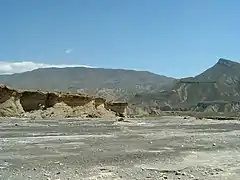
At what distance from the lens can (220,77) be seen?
561 feet

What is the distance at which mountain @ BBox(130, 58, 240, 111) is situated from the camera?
13688 cm

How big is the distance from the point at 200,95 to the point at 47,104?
107m

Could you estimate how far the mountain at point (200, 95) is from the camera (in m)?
137

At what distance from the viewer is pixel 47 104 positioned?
5566cm

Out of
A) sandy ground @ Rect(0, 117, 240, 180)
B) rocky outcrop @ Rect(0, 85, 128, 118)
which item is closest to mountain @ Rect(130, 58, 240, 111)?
rocky outcrop @ Rect(0, 85, 128, 118)

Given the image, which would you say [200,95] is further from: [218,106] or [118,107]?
[118,107]

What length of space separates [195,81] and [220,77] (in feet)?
37.6

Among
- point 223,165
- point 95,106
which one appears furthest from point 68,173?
point 95,106

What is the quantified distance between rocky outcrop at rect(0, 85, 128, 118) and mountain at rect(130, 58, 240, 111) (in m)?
76.7

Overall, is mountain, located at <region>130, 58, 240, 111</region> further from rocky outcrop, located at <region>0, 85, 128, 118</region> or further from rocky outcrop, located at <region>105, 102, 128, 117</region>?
rocky outcrop, located at <region>0, 85, 128, 118</region>

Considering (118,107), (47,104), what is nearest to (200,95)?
(118,107)

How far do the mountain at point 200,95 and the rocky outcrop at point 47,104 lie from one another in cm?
7667

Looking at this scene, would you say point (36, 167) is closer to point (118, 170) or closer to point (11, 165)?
point (11, 165)

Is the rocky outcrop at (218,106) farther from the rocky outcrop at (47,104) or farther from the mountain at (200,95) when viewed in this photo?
the rocky outcrop at (47,104)
